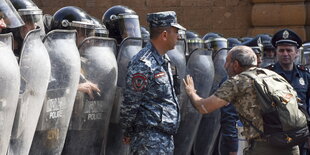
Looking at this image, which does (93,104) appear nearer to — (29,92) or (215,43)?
(29,92)

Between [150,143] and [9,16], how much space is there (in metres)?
1.30

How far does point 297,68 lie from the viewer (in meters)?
7.75

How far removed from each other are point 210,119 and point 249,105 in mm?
2531

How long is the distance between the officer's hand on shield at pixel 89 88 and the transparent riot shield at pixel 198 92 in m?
1.46

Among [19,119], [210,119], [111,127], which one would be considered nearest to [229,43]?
[210,119]

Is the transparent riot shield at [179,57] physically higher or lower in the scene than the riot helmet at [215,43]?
higher

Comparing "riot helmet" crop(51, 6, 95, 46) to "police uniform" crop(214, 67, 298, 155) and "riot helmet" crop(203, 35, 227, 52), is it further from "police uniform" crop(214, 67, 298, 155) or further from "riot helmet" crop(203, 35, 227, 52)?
"riot helmet" crop(203, 35, 227, 52)

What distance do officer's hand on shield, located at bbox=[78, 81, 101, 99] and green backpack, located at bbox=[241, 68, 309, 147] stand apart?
1.15 m

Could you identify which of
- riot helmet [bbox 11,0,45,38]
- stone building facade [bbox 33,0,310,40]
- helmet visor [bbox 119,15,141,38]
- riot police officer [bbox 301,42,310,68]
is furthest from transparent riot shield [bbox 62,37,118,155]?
stone building facade [bbox 33,0,310,40]

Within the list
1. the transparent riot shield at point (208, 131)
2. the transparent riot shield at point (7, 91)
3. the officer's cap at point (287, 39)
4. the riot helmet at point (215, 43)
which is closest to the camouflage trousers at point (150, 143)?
the transparent riot shield at point (7, 91)

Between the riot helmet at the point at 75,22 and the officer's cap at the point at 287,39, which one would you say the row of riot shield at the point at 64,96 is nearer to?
the riot helmet at the point at 75,22

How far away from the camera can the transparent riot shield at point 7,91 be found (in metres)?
5.34

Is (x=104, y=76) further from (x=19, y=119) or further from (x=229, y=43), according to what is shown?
(x=229, y=43)

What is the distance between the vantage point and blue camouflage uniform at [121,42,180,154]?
235 inches
